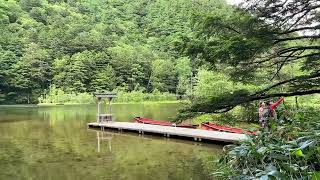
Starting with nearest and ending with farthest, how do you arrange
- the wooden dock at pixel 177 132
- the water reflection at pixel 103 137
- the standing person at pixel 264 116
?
the standing person at pixel 264 116, the wooden dock at pixel 177 132, the water reflection at pixel 103 137

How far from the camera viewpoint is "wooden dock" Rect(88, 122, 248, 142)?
42.9 feet

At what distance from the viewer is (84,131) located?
17641 mm

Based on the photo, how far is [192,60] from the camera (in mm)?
7219

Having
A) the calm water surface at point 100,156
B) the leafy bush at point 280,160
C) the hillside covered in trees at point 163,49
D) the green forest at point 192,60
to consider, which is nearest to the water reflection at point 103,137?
the calm water surface at point 100,156

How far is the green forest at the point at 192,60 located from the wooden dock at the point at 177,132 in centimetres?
161

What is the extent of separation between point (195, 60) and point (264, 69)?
50.1 inches

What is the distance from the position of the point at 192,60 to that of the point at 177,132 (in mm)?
8025

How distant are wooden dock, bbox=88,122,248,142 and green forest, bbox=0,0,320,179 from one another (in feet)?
5.29

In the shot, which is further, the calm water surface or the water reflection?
the water reflection

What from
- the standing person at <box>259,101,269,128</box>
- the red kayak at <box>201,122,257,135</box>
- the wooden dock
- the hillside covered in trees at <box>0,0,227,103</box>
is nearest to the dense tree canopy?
the standing person at <box>259,101,269,128</box>

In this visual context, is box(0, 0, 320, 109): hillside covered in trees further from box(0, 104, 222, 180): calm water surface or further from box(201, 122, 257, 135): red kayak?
box(0, 104, 222, 180): calm water surface

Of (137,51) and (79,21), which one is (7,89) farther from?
(79,21)

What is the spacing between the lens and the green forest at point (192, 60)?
317 cm

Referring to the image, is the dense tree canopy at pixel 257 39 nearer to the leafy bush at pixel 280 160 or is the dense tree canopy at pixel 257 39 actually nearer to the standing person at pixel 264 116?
the standing person at pixel 264 116
